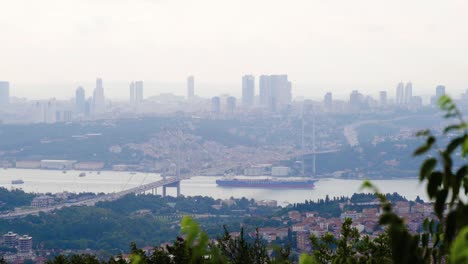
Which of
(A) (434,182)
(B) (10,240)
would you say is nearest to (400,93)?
(B) (10,240)

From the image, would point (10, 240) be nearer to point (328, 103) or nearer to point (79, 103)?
point (328, 103)

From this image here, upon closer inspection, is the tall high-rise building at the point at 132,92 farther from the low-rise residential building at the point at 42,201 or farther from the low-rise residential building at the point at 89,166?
the low-rise residential building at the point at 42,201

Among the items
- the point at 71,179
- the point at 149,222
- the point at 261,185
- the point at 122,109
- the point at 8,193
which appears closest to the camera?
the point at 149,222

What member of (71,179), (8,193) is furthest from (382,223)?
(71,179)

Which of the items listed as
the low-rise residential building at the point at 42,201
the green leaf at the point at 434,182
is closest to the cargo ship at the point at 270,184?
the low-rise residential building at the point at 42,201

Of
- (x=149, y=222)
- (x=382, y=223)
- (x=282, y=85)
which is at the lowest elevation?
(x=149, y=222)

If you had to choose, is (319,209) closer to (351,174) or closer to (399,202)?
(399,202)

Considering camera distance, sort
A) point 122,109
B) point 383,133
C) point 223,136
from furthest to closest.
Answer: point 122,109, point 383,133, point 223,136

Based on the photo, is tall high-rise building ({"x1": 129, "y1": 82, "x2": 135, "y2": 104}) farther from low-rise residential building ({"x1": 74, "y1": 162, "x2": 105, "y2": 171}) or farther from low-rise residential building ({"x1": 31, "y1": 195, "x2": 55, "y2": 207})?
low-rise residential building ({"x1": 31, "y1": 195, "x2": 55, "y2": 207})

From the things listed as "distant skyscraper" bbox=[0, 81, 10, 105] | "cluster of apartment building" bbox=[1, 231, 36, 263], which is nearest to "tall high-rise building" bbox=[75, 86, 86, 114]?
"distant skyscraper" bbox=[0, 81, 10, 105]
